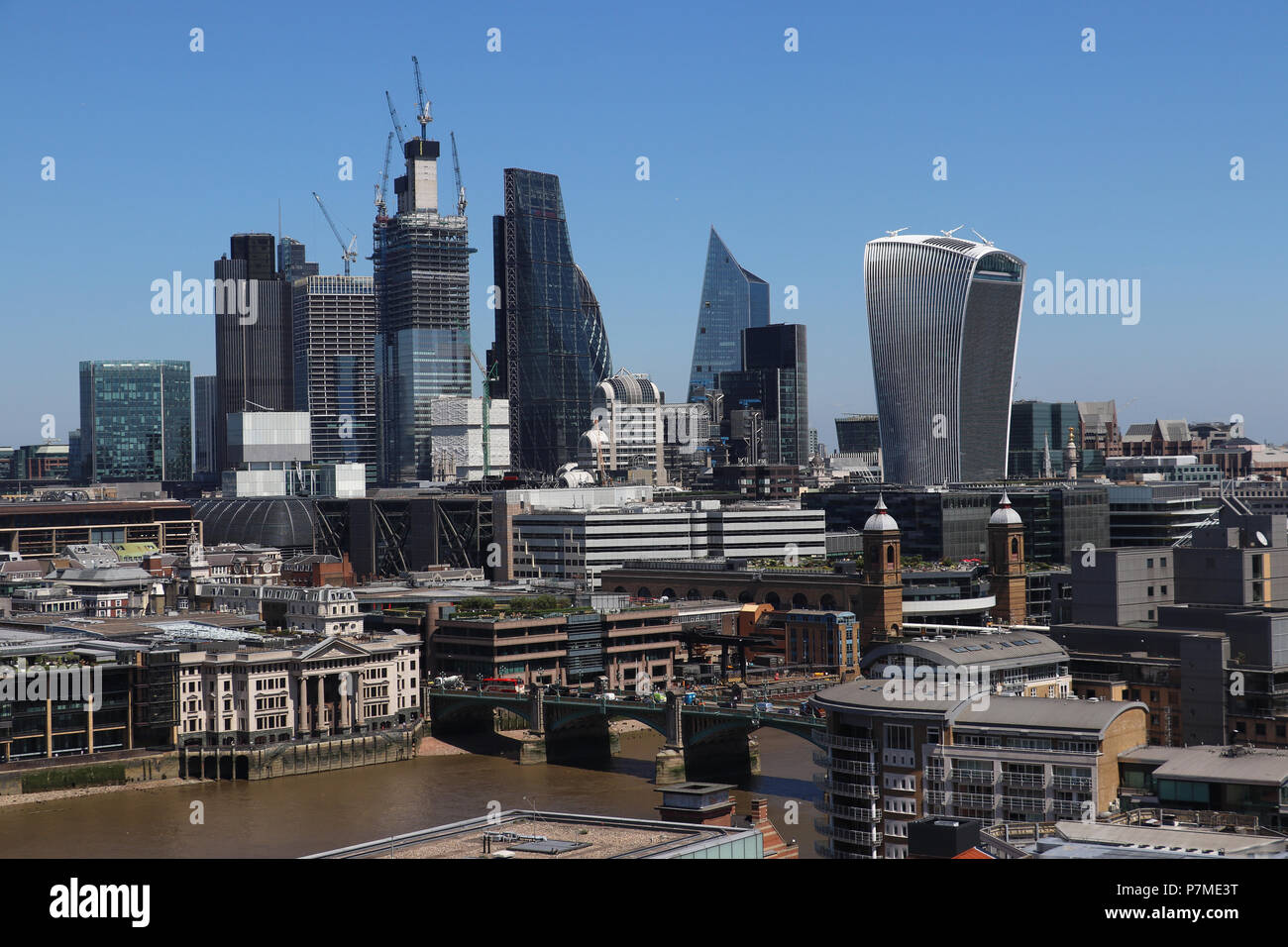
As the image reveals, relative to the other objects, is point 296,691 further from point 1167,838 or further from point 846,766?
point 1167,838

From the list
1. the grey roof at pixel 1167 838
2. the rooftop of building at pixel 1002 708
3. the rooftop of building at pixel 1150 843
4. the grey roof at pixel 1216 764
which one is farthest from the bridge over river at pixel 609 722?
the rooftop of building at pixel 1150 843

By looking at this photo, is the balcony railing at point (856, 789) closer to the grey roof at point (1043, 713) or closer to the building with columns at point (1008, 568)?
the grey roof at point (1043, 713)

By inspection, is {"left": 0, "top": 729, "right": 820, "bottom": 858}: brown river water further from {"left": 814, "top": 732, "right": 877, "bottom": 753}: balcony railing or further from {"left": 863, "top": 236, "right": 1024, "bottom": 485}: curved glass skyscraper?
{"left": 863, "top": 236, "right": 1024, "bottom": 485}: curved glass skyscraper

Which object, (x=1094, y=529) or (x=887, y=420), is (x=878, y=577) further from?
(x=887, y=420)

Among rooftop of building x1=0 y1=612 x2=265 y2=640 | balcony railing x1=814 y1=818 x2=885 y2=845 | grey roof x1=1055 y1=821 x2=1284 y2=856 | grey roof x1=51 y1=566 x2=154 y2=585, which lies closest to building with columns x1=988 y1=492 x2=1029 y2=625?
rooftop of building x1=0 y1=612 x2=265 y2=640

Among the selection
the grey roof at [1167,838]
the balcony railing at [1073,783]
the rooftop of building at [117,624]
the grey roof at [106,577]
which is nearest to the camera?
the grey roof at [1167,838]

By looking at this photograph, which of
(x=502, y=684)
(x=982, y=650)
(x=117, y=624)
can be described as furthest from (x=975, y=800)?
(x=117, y=624)

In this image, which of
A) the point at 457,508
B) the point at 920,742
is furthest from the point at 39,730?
the point at 457,508
